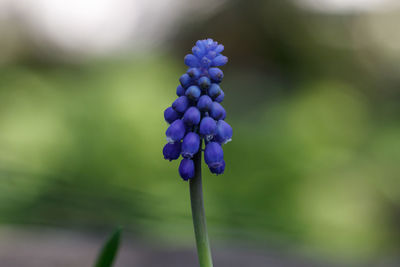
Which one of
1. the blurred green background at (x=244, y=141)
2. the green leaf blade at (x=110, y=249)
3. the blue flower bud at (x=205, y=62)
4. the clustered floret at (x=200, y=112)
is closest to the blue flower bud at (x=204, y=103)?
the clustered floret at (x=200, y=112)

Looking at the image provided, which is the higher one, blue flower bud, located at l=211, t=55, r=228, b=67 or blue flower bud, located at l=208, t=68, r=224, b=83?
blue flower bud, located at l=211, t=55, r=228, b=67

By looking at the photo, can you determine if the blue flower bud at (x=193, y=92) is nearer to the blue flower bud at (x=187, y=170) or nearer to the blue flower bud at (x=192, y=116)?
the blue flower bud at (x=192, y=116)

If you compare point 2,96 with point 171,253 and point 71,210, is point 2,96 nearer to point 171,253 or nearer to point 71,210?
point 71,210

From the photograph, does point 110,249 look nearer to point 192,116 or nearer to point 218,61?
point 192,116

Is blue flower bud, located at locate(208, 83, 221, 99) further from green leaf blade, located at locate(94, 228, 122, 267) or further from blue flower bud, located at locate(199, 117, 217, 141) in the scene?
green leaf blade, located at locate(94, 228, 122, 267)

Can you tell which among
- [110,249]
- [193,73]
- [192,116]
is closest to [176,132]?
[192,116]

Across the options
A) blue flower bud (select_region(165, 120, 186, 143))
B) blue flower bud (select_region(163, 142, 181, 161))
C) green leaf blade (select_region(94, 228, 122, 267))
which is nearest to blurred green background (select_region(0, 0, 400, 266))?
green leaf blade (select_region(94, 228, 122, 267))

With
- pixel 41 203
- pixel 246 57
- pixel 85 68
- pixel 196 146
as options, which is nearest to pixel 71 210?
pixel 41 203
